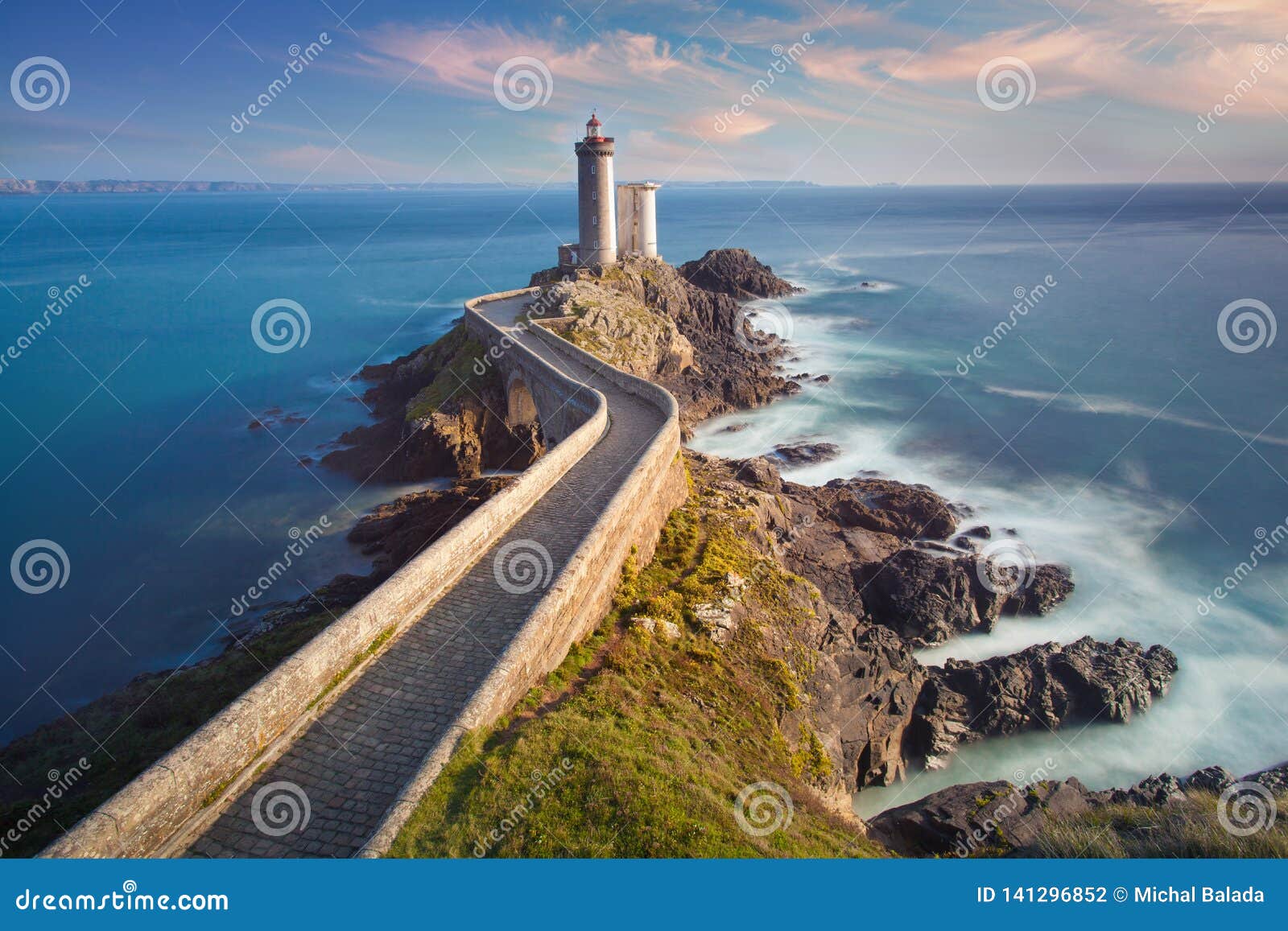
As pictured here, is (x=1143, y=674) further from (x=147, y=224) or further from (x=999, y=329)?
(x=147, y=224)

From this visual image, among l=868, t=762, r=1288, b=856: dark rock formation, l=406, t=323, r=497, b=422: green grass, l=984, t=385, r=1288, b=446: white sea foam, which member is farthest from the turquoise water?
l=406, t=323, r=497, b=422: green grass

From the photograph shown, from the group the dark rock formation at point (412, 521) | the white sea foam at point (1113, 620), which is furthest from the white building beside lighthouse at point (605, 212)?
the dark rock formation at point (412, 521)

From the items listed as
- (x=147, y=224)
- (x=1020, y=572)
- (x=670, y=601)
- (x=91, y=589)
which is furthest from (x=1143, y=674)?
(x=147, y=224)

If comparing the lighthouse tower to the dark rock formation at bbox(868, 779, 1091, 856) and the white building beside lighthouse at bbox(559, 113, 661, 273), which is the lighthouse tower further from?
the dark rock formation at bbox(868, 779, 1091, 856)

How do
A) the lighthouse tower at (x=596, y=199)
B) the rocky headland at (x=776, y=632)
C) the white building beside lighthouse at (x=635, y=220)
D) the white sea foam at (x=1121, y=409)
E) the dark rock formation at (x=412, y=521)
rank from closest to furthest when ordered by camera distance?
Answer: the rocky headland at (x=776, y=632) → the dark rock formation at (x=412, y=521) → the white sea foam at (x=1121, y=409) → the lighthouse tower at (x=596, y=199) → the white building beside lighthouse at (x=635, y=220)

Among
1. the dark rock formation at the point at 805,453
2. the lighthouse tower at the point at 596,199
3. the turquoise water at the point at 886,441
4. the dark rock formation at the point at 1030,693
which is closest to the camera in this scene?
the dark rock formation at the point at 1030,693

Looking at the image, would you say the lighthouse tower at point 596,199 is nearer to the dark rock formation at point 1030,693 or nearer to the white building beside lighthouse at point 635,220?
the white building beside lighthouse at point 635,220
